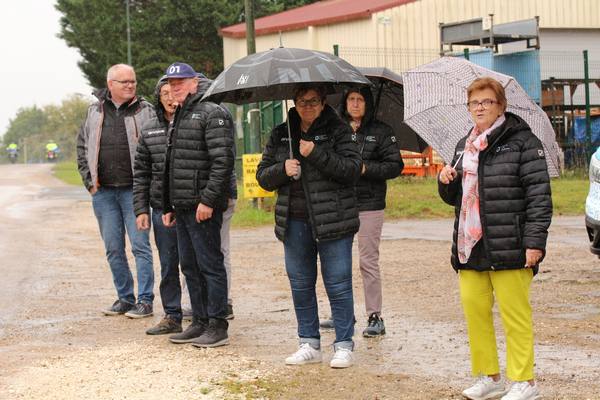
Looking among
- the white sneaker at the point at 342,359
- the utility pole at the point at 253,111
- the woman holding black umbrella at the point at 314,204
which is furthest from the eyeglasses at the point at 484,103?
the utility pole at the point at 253,111

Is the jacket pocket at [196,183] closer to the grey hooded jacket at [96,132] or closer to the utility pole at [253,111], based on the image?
the grey hooded jacket at [96,132]

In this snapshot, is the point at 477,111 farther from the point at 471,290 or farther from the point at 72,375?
the point at 72,375

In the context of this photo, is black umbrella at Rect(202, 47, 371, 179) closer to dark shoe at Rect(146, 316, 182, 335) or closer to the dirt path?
the dirt path

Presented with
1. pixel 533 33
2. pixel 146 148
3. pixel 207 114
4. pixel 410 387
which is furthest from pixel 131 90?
pixel 533 33

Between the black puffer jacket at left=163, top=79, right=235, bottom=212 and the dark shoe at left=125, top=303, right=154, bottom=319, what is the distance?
5.49 ft

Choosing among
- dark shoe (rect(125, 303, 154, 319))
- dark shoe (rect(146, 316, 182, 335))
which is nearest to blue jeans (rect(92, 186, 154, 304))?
dark shoe (rect(125, 303, 154, 319))

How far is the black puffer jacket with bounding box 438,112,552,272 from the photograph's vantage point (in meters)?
5.97

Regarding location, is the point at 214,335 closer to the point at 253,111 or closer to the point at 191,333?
the point at 191,333

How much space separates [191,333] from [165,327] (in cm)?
46

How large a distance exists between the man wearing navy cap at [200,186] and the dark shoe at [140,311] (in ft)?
4.32

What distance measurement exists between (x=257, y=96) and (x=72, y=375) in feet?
7.20

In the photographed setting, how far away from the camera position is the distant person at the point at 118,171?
968 centimetres

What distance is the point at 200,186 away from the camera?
810cm

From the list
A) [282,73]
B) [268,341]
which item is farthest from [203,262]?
[282,73]
